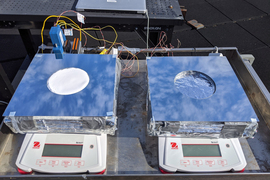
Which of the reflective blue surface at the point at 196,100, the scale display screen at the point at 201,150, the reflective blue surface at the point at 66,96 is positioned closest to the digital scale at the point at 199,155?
the scale display screen at the point at 201,150

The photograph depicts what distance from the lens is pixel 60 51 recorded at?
2.76 feet

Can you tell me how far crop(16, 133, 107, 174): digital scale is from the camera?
738mm

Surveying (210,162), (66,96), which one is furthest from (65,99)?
(210,162)

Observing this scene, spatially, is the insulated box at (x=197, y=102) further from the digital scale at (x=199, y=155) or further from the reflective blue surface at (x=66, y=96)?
the reflective blue surface at (x=66, y=96)

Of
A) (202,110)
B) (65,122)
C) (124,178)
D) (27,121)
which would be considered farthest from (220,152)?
(27,121)

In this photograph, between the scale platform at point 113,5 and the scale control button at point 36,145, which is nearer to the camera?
the scale control button at point 36,145

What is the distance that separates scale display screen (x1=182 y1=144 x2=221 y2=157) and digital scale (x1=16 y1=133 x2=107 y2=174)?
1.06 feet

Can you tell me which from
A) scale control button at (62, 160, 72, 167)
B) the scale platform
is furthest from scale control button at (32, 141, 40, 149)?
the scale platform

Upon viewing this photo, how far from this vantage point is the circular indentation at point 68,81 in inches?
30.4

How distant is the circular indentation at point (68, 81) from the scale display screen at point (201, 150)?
18.8 inches

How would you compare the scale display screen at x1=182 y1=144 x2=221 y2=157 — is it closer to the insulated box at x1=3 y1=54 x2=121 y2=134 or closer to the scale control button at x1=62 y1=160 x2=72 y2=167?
the insulated box at x1=3 y1=54 x2=121 y2=134

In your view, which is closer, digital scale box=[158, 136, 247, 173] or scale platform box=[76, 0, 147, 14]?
digital scale box=[158, 136, 247, 173]

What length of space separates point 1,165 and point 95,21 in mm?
937

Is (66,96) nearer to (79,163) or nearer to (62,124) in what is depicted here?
(62,124)
